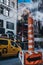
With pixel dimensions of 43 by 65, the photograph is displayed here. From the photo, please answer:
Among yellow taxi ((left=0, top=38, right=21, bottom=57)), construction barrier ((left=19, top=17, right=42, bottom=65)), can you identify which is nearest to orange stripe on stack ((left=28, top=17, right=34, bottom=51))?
construction barrier ((left=19, top=17, right=42, bottom=65))

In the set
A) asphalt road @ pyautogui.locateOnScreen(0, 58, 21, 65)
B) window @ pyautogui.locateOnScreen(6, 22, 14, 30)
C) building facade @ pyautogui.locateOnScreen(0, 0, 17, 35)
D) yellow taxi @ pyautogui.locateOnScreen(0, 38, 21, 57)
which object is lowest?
asphalt road @ pyautogui.locateOnScreen(0, 58, 21, 65)

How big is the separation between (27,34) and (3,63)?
1.31 ft

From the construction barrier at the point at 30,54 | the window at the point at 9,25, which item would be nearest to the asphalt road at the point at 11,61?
the construction barrier at the point at 30,54

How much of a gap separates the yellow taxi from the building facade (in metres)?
0.11

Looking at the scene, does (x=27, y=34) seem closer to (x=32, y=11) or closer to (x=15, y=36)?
(x=15, y=36)

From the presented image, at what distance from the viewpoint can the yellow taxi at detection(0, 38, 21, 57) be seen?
1.96 meters

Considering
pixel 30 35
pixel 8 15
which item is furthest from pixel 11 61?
pixel 8 15

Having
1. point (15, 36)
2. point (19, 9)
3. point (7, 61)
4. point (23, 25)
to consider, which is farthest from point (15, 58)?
point (19, 9)

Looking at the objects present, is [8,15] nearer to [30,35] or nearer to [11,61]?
[30,35]

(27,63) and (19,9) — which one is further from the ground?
(19,9)

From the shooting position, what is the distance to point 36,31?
2.05 meters

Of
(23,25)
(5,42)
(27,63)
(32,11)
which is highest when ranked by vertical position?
(32,11)

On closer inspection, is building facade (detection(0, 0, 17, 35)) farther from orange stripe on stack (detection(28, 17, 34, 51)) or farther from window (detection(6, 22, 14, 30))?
orange stripe on stack (detection(28, 17, 34, 51))

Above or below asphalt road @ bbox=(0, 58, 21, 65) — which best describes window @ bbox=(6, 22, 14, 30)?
above
